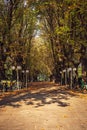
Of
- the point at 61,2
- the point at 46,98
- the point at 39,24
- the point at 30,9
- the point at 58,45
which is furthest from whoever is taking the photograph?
the point at 39,24

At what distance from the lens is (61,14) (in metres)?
34.0

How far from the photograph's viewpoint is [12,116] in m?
16.7

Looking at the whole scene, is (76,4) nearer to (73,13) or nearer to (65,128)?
(73,13)

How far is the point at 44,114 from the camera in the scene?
17.0 meters

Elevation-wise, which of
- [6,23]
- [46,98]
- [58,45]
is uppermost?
[6,23]

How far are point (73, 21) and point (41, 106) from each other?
41.8ft

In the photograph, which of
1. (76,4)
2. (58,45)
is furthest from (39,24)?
(76,4)

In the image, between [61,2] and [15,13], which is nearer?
[61,2]

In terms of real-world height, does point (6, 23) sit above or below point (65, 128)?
above

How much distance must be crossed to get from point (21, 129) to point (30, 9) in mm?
25594

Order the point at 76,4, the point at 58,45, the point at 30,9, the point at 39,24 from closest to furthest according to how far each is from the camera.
A: 1. the point at 76,4
2. the point at 30,9
3. the point at 58,45
4. the point at 39,24

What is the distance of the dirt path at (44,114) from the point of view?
45.9ft

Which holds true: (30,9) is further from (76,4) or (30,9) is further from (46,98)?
(46,98)

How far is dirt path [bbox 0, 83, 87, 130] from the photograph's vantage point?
45.9 ft
